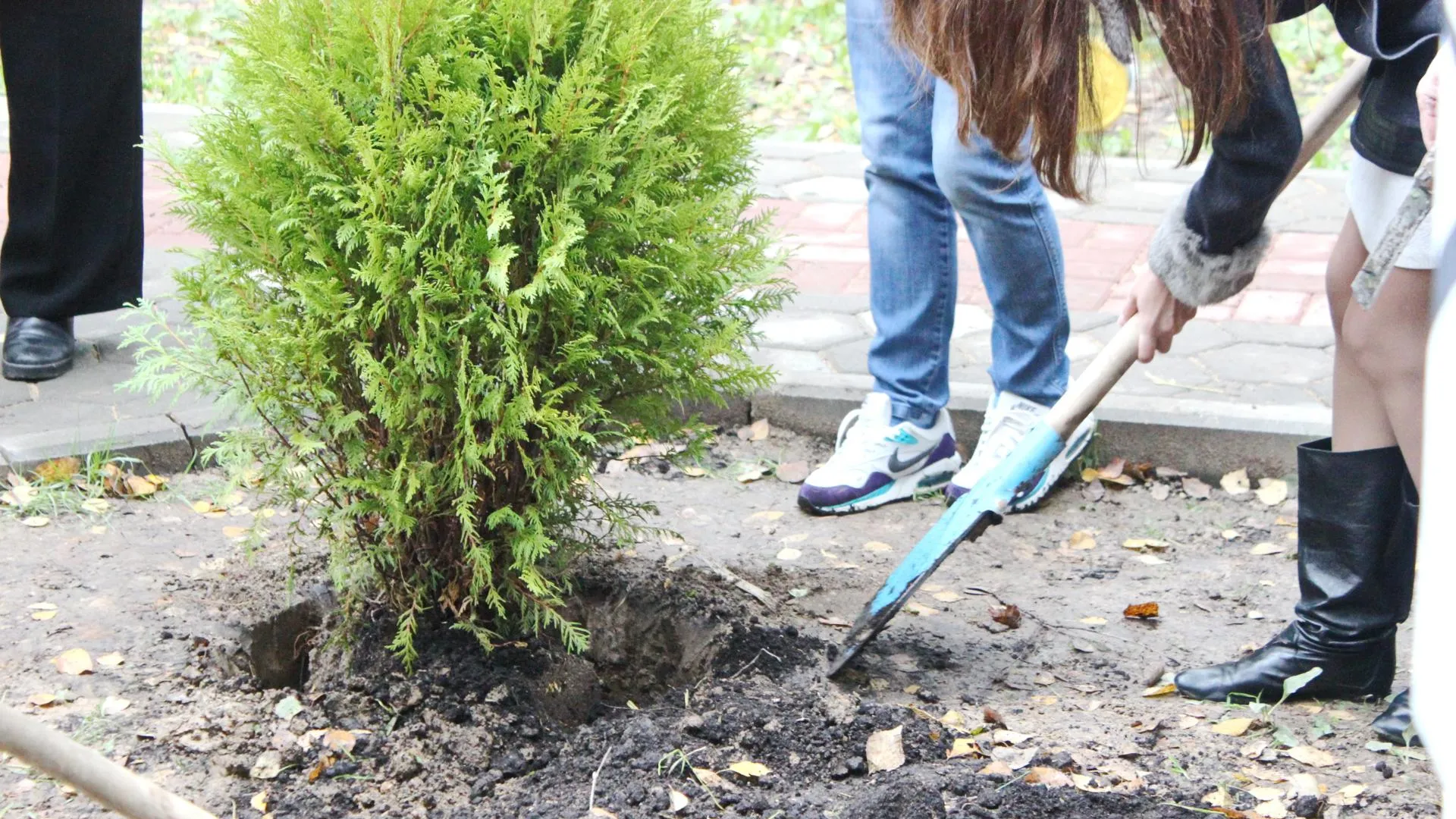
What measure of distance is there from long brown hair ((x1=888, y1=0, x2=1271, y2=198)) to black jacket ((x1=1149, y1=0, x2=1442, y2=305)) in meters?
0.09

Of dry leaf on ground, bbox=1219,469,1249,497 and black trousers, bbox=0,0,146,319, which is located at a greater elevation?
black trousers, bbox=0,0,146,319

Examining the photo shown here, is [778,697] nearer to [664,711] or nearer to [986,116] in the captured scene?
[664,711]

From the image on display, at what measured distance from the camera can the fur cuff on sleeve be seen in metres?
2.43

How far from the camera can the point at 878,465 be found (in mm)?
3488

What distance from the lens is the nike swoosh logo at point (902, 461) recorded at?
3.50 meters

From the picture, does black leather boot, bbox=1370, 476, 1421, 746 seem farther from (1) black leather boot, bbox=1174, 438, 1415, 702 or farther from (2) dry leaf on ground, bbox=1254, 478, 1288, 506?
(2) dry leaf on ground, bbox=1254, 478, 1288, 506

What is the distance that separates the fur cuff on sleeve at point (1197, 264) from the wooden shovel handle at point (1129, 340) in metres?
0.12

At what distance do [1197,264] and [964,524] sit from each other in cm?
67

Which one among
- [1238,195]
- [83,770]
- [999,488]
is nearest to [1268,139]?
[1238,195]

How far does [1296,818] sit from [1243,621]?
86 centimetres

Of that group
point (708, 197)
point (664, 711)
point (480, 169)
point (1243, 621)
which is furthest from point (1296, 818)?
point (480, 169)

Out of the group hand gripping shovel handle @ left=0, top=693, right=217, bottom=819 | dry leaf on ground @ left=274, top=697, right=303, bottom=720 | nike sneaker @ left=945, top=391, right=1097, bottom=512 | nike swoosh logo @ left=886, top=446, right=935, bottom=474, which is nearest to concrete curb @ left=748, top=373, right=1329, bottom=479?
nike sneaker @ left=945, top=391, right=1097, bottom=512

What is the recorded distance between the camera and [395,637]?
2426 millimetres

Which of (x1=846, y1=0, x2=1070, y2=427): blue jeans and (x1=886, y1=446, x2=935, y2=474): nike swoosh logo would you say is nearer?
(x1=846, y1=0, x2=1070, y2=427): blue jeans
